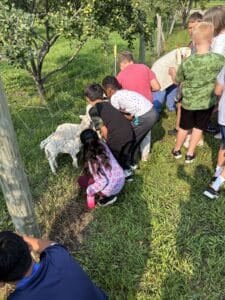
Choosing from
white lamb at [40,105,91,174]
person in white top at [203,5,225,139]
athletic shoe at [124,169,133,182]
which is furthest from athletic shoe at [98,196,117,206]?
person in white top at [203,5,225,139]

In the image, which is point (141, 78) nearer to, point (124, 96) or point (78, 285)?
point (124, 96)

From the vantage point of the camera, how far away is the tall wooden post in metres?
2.62

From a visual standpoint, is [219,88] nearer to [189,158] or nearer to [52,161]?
[189,158]

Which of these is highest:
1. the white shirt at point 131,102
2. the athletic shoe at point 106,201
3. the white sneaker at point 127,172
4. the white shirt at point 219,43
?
the white shirt at point 219,43

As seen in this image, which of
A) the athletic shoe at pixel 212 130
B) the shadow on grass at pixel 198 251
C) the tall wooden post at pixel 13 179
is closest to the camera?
the tall wooden post at pixel 13 179

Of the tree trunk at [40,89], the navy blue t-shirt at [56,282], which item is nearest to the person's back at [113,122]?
the navy blue t-shirt at [56,282]

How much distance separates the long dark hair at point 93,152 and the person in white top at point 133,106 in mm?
728

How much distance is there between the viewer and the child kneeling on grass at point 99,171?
3.55 metres

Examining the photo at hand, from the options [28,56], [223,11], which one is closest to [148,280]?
[28,56]

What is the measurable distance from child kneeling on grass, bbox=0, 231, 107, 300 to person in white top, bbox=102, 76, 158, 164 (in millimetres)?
2502

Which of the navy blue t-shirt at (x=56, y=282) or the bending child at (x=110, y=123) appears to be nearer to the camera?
the navy blue t-shirt at (x=56, y=282)

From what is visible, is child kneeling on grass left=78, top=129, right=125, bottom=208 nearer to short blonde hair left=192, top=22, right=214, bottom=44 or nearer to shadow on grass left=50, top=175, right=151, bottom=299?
shadow on grass left=50, top=175, right=151, bottom=299

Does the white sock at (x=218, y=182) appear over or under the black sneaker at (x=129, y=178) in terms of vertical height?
over

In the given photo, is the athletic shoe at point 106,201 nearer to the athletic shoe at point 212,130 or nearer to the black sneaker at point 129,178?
the black sneaker at point 129,178
